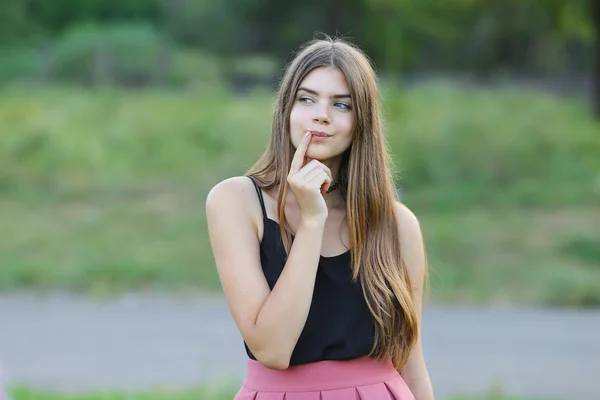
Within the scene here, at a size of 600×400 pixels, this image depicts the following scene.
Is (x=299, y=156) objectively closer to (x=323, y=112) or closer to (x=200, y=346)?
(x=323, y=112)

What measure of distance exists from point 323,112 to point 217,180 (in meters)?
10.8

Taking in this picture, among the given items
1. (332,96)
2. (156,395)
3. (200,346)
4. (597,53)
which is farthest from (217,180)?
(332,96)

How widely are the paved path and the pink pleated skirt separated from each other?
12.4 feet

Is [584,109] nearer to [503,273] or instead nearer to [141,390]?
[503,273]

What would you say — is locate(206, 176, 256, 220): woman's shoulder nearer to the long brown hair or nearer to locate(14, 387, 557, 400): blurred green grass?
the long brown hair

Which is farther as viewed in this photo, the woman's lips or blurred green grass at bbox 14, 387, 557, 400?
blurred green grass at bbox 14, 387, 557, 400

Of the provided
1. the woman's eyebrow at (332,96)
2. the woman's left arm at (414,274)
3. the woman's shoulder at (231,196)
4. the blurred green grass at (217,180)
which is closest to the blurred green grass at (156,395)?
the blurred green grass at (217,180)

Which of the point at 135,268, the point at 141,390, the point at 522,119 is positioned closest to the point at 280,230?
the point at 141,390

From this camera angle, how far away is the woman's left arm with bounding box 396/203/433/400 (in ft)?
8.29

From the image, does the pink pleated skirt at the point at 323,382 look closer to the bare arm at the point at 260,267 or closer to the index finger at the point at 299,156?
the bare arm at the point at 260,267

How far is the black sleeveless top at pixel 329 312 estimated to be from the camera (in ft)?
7.66

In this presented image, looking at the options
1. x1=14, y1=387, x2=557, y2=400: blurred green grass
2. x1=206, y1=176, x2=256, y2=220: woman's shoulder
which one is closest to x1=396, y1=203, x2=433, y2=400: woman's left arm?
x1=206, y1=176, x2=256, y2=220: woman's shoulder

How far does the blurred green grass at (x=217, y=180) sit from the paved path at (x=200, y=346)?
0.52 meters

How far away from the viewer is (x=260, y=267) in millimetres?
2326
